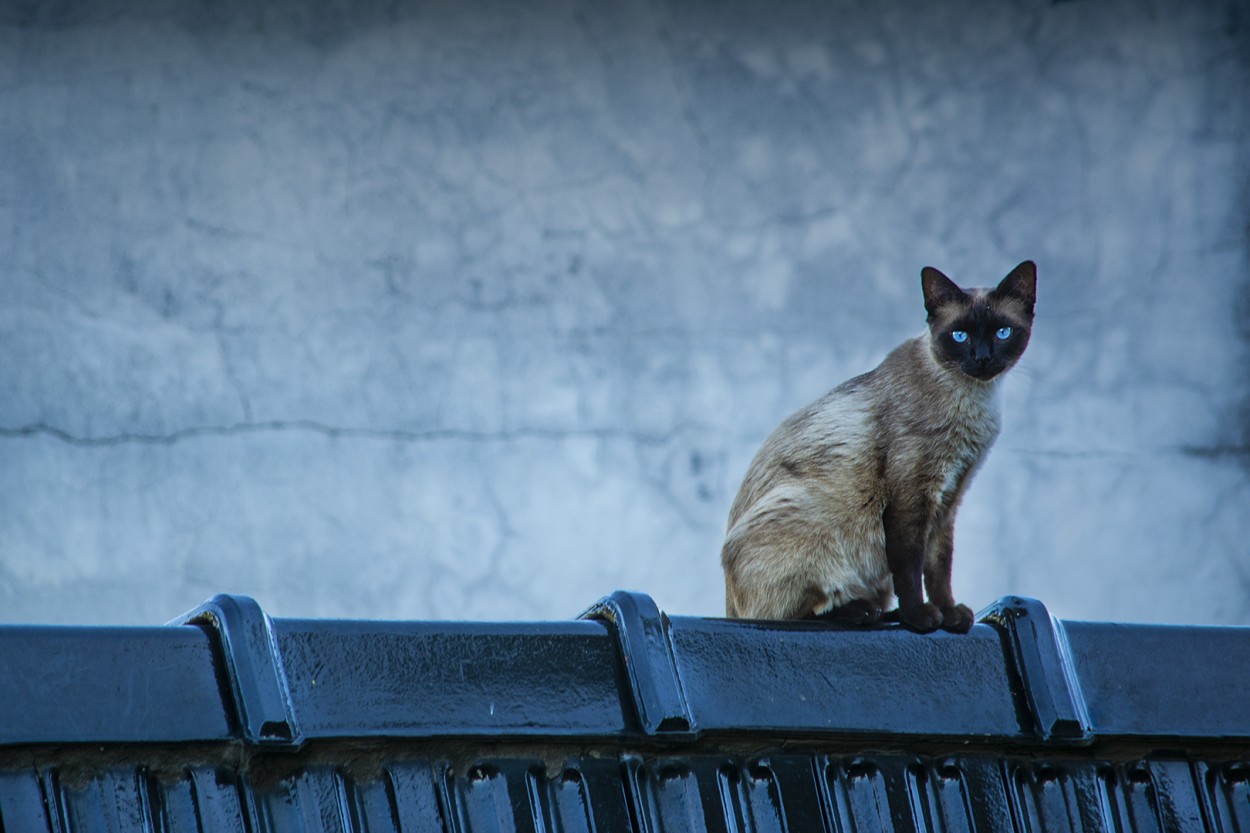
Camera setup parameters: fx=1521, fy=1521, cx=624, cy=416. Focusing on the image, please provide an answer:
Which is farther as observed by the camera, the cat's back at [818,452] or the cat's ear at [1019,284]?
the cat's ear at [1019,284]

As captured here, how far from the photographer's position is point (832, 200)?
164 inches

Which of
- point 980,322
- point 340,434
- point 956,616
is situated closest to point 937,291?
point 980,322

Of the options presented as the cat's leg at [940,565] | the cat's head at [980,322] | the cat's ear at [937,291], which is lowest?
the cat's leg at [940,565]

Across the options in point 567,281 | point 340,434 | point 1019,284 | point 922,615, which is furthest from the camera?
point 567,281

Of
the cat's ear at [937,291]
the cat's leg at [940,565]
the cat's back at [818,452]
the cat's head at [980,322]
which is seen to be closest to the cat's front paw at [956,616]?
the cat's leg at [940,565]

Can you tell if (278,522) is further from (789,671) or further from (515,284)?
(789,671)

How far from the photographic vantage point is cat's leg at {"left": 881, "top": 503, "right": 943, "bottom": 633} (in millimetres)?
2266

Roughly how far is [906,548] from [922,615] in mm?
251

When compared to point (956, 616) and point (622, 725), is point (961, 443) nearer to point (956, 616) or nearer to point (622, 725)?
point (956, 616)

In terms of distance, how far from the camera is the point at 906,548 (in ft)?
7.57

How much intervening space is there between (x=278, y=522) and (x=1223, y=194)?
2.74 meters

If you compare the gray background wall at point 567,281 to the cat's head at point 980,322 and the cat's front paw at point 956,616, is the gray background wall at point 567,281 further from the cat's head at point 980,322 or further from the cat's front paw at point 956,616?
the cat's front paw at point 956,616

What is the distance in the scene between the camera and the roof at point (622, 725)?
1.23 metres

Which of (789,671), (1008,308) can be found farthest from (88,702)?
(1008,308)
